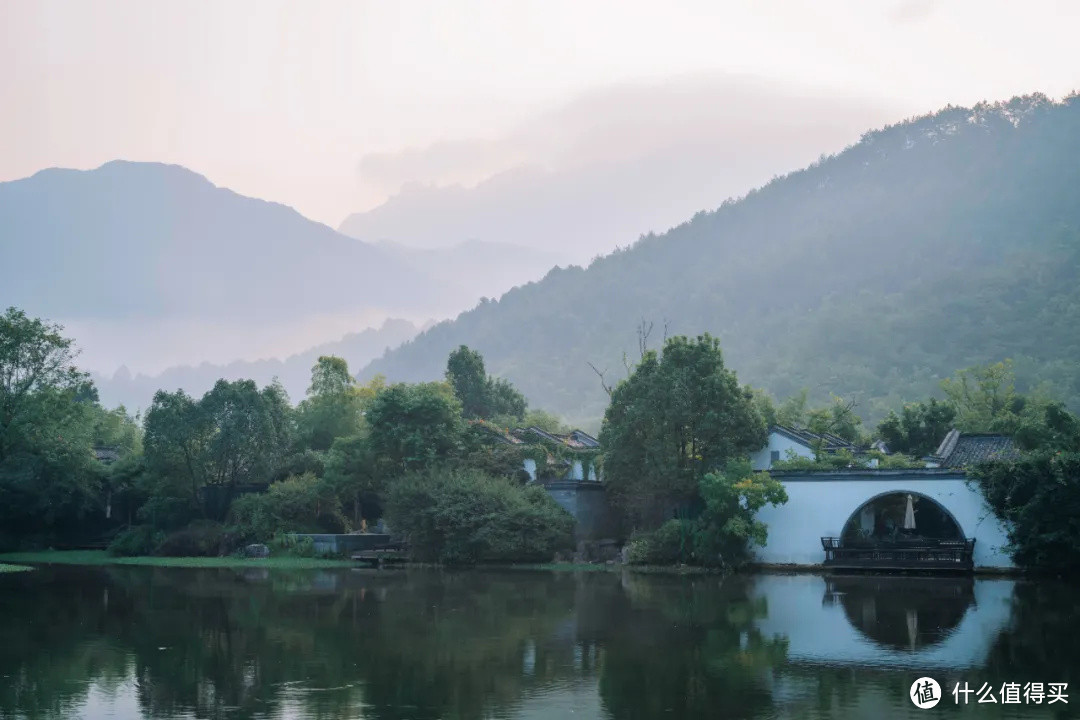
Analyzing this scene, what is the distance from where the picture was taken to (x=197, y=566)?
3180 centimetres

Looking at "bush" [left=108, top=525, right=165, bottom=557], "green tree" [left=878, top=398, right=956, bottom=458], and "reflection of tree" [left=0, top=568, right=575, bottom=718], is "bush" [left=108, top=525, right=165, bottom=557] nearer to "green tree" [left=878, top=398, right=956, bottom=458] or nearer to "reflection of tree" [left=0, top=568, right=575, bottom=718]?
"reflection of tree" [left=0, top=568, right=575, bottom=718]

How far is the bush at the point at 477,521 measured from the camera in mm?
31281

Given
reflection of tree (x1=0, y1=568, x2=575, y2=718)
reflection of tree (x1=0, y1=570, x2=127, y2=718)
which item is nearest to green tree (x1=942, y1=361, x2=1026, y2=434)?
reflection of tree (x1=0, y1=568, x2=575, y2=718)

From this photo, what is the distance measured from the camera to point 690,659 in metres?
13.7

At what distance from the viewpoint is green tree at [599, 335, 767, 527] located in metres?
31.1

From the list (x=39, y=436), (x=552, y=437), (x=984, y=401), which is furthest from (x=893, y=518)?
(x=39, y=436)

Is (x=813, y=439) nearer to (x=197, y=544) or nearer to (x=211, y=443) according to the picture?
(x=211, y=443)

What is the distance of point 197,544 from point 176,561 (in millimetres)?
1857

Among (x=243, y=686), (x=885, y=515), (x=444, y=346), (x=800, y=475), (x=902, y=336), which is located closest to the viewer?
(x=243, y=686)

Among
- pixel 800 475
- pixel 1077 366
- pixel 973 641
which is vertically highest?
pixel 1077 366

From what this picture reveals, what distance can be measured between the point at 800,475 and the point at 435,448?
1271 centimetres

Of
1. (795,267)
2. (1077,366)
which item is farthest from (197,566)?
(795,267)

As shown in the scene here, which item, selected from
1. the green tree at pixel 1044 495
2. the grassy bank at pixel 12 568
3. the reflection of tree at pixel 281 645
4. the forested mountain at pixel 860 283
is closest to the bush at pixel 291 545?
the grassy bank at pixel 12 568

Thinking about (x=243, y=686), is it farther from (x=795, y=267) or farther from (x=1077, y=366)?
(x=795, y=267)
